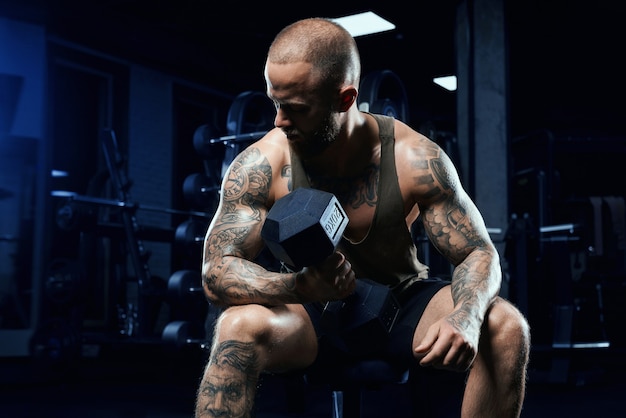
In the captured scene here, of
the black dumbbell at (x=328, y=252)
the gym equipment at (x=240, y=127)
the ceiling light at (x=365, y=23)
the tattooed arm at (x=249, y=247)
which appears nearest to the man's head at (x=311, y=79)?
the tattooed arm at (x=249, y=247)

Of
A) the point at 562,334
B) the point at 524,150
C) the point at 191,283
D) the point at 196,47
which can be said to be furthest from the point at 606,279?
the point at 196,47

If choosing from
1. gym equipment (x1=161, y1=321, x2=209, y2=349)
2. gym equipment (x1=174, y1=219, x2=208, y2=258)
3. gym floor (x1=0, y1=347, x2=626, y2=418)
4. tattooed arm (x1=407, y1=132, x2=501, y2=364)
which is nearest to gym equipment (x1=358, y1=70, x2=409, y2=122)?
gym floor (x1=0, y1=347, x2=626, y2=418)

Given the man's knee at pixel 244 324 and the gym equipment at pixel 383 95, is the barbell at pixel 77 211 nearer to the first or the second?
the gym equipment at pixel 383 95

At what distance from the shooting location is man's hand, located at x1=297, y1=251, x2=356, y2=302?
1.24 meters

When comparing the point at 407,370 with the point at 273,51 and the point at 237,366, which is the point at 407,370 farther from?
the point at 273,51

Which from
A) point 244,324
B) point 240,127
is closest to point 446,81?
point 240,127

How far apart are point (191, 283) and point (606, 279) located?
3.25 m

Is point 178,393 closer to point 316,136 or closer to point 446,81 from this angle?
point 316,136

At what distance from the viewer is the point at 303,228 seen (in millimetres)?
1146

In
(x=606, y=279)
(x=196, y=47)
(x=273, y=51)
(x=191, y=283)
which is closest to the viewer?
(x=273, y=51)

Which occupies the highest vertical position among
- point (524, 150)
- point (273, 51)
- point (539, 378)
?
point (524, 150)

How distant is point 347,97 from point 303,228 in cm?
46

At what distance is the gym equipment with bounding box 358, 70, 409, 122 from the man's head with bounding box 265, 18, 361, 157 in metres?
1.81

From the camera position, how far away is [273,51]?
1456 mm
